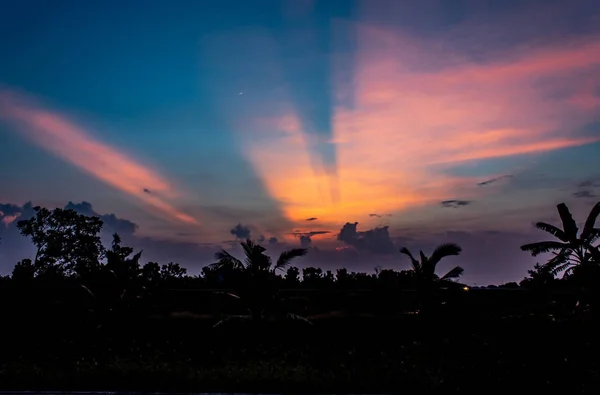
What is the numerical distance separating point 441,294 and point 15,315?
12.9m

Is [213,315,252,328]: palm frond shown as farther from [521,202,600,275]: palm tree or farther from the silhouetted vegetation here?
[521,202,600,275]: palm tree

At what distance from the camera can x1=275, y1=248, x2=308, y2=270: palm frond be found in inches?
596

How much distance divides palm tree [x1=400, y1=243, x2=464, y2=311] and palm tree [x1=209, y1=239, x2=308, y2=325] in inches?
150

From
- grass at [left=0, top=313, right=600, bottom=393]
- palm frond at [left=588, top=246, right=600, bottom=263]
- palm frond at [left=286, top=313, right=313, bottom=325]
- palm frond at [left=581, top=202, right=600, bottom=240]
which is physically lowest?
grass at [left=0, top=313, right=600, bottom=393]

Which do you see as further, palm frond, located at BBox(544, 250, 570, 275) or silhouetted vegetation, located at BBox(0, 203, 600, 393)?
palm frond, located at BBox(544, 250, 570, 275)

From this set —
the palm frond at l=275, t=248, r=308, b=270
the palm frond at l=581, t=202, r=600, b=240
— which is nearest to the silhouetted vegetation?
the palm frond at l=275, t=248, r=308, b=270

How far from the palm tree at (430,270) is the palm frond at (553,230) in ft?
29.2

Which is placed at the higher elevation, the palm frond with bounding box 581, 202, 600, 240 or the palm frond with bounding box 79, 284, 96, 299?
the palm frond with bounding box 581, 202, 600, 240

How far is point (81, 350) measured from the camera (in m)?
13.1

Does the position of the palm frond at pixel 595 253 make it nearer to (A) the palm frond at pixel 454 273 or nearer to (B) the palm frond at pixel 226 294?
(A) the palm frond at pixel 454 273

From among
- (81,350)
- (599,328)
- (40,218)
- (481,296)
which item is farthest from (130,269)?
(40,218)

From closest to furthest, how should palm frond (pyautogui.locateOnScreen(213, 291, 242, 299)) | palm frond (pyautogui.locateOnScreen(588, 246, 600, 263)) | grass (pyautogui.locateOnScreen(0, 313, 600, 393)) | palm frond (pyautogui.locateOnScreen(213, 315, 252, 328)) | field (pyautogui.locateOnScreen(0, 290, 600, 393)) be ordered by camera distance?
grass (pyautogui.locateOnScreen(0, 313, 600, 393))
field (pyautogui.locateOnScreen(0, 290, 600, 393))
palm frond (pyautogui.locateOnScreen(213, 315, 252, 328))
palm frond (pyautogui.locateOnScreen(213, 291, 242, 299))
palm frond (pyautogui.locateOnScreen(588, 246, 600, 263))

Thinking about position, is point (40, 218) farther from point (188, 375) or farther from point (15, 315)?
point (188, 375)

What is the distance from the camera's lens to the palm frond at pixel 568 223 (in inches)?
858
